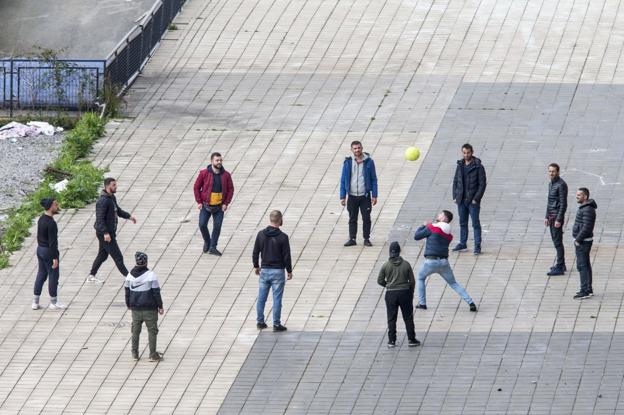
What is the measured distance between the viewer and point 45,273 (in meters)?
18.8

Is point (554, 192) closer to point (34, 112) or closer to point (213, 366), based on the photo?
point (213, 366)

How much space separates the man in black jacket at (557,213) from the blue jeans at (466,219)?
3.32ft

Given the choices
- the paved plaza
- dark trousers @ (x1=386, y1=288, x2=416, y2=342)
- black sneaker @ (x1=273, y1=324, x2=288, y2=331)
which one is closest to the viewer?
the paved plaza

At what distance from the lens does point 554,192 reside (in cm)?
1947

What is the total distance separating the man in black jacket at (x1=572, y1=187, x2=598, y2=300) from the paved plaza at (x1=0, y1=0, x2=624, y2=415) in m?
0.27

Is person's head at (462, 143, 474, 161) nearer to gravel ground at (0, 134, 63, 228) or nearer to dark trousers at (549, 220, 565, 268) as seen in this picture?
dark trousers at (549, 220, 565, 268)

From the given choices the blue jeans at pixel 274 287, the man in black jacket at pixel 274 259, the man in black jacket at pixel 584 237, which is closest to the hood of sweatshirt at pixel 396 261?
the man in black jacket at pixel 274 259

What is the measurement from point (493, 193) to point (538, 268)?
2834mm

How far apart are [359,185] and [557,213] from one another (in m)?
2.65

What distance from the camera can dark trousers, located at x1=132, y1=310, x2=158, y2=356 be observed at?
17.1 meters

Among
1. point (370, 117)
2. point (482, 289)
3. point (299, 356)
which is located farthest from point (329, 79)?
point (299, 356)

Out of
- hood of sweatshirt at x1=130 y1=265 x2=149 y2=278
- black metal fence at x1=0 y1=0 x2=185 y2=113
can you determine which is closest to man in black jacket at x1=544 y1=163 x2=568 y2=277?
hood of sweatshirt at x1=130 y1=265 x2=149 y2=278

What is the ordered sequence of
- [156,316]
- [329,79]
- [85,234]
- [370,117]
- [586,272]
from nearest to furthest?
[156,316]
[586,272]
[85,234]
[370,117]
[329,79]

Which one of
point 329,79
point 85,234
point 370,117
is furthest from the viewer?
point 329,79
